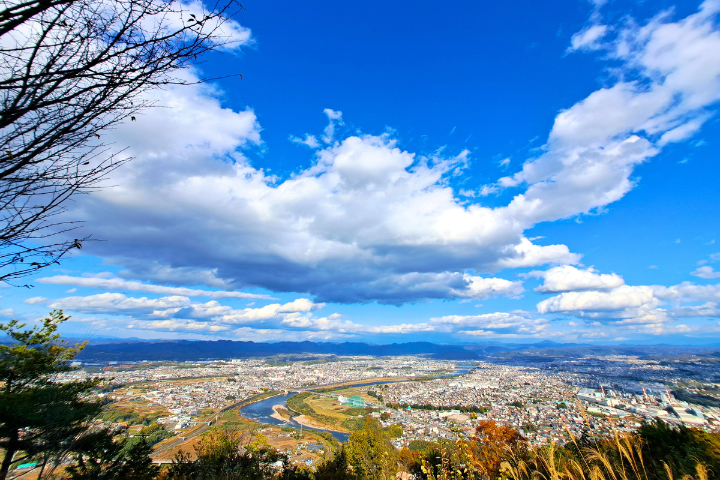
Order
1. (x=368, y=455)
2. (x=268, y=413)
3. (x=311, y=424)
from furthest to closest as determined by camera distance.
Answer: (x=268, y=413) → (x=311, y=424) → (x=368, y=455)

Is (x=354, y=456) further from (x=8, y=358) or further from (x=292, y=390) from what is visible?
(x=292, y=390)

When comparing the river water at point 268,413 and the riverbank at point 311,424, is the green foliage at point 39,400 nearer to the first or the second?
the river water at point 268,413

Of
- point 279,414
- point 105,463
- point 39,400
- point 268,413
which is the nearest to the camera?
point 39,400

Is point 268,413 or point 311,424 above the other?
point 311,424

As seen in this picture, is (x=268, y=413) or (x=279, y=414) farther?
(x=268, y=413)

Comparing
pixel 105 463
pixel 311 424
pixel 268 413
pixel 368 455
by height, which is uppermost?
pixel 105 463

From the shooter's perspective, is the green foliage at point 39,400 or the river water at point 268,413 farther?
the river water at point 268,413

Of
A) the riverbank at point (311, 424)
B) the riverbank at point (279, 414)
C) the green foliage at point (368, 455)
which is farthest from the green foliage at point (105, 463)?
the riverbank at point (279, 414)

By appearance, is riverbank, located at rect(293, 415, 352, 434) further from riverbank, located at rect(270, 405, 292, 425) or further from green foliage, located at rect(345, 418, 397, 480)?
green foliage, located at rect(345, 418, 397, 480)

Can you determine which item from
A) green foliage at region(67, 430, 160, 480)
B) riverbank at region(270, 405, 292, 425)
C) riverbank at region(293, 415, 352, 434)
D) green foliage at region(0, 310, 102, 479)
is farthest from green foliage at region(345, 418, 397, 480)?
riverbank at region(270, 405, 292, 425)

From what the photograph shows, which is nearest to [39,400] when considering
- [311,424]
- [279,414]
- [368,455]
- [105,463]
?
[105,463]

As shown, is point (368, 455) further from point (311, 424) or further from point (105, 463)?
point (311, 424)

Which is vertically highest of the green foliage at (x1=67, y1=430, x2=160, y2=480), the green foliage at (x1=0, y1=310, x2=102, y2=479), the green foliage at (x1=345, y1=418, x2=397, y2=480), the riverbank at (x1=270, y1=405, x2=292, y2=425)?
the green foliage at (x1=0, y1=310, x2=102, y2=479)
